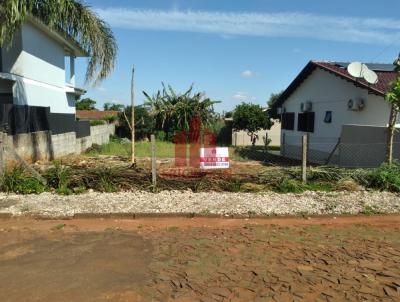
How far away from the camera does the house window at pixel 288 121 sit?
2404cm

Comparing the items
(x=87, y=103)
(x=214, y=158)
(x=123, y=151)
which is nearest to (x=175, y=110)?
(x=123, y=151)

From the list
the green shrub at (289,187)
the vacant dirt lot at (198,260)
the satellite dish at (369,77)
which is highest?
the satellite dish at (369,77)

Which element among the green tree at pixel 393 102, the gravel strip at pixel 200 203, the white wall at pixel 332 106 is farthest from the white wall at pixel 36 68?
the white wall at pixel 332 106

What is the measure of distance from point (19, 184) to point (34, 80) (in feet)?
32.0

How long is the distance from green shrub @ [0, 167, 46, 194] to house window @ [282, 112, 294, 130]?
57.2ft

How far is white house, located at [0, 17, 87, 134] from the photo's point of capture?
543 inches

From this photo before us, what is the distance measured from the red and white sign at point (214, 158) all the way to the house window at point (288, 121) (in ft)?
48.6

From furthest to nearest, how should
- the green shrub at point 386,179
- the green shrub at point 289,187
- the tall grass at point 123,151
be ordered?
the tall grass at point 123,151 < the green shrub at point 386,179 < the green shrub at point 289,187

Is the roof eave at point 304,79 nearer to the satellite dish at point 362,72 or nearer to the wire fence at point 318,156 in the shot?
the satellite dish at point 362,72

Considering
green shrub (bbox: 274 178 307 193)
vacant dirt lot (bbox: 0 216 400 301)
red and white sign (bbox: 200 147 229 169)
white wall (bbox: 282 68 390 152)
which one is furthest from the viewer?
white wall (bbox: 282 68 390 152)

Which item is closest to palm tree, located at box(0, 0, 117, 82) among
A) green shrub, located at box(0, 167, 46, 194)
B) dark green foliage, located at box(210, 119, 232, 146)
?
green shrub, located at box(0, 167, 46, 194)

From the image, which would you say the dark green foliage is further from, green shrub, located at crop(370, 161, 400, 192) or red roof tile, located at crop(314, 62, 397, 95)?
green shrub, located at crop(370, 161, 400, 192)

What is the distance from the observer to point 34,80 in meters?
17.5

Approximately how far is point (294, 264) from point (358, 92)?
12.7 m
